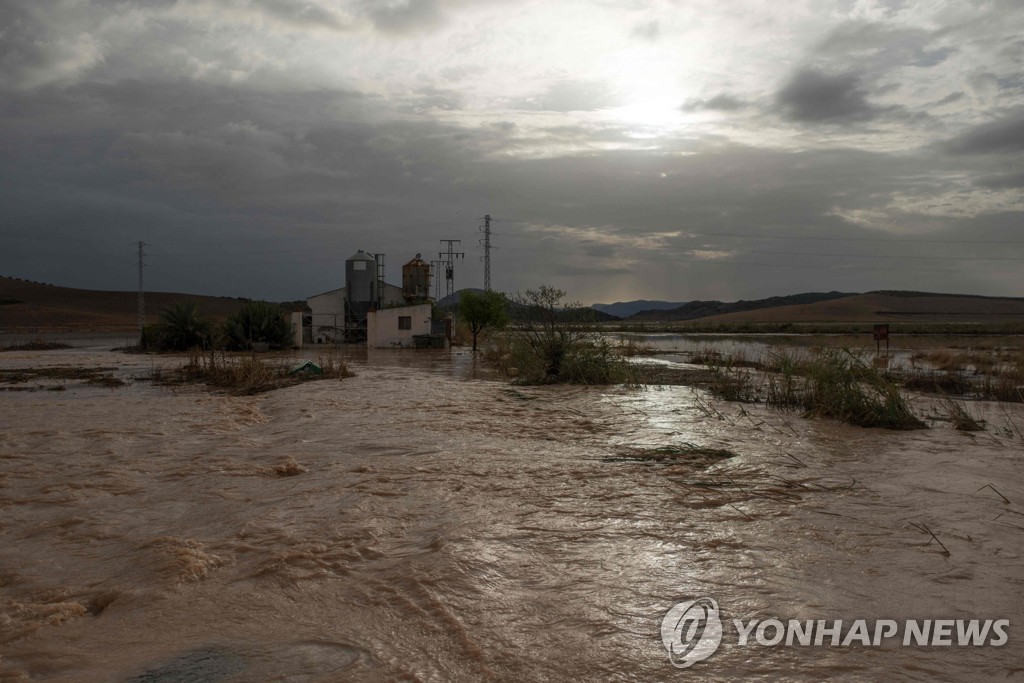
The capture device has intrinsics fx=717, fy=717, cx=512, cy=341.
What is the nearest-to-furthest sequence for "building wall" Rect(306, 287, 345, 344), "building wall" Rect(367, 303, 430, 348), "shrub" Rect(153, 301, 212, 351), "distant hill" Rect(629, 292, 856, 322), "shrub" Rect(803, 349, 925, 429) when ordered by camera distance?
"shrub" Rect(803, 349, 925, 429), "shrub" Rect(153, 301, 212, 351), "building wall" Rect(367, 303, 430, 348), "building wall" Rect(306, 287, 345, 344), "distant hill" Rect(629, 292, 856, 322)

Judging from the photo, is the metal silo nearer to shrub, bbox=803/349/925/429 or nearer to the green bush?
the green bush

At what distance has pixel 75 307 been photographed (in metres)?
111

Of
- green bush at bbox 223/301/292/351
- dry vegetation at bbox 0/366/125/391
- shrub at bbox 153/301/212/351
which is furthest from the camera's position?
green bush at bbox 223/301/292/351

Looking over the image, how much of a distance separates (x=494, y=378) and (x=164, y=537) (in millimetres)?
14842

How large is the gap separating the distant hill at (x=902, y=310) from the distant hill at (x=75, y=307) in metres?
91.1

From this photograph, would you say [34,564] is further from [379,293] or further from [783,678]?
[379,293]

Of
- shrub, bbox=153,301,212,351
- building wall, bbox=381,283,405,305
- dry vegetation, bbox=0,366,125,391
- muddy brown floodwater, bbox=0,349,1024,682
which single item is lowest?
muddy brown floodwater, bbox=0,349,1024,682

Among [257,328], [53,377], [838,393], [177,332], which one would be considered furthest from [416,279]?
[838,393]

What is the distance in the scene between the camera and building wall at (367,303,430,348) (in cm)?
3991

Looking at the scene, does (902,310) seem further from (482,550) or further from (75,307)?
(75,307)

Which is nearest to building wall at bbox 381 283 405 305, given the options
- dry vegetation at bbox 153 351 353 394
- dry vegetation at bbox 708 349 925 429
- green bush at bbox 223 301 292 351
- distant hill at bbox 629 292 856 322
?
green bush at bbox 223 301 292 351

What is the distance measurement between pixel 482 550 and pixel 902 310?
130463mm

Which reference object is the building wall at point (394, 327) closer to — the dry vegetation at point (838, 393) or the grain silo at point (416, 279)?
the grain silo at point (416, 279)

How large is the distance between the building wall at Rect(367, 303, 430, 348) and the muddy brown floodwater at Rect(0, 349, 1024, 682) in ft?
96.5
